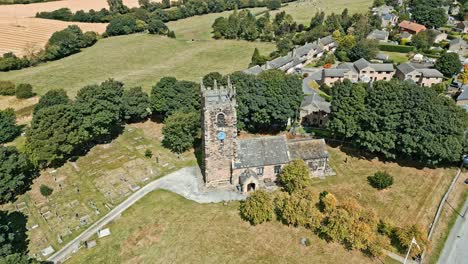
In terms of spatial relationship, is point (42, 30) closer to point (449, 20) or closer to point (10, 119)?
point (10, 119)

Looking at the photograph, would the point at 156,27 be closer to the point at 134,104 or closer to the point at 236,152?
the point at 134,104

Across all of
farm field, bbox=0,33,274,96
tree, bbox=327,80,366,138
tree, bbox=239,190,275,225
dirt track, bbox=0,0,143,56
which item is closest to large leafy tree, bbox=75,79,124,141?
farm field, bbox=0,33,274,96

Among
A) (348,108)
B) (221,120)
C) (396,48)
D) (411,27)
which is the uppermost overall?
(411,27)

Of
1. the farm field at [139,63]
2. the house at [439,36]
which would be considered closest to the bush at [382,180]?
the farm field at [139,63]

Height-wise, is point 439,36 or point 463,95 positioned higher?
point 439,36

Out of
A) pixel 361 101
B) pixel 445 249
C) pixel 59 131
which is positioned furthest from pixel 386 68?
pixel 59 131

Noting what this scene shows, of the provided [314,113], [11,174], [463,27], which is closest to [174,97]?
[314,113]
